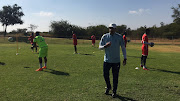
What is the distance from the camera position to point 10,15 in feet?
195

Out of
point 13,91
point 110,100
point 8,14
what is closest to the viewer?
point 110,100

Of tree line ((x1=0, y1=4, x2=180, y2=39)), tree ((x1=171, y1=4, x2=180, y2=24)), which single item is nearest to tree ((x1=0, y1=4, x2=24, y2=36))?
tree line ((x1=0, y1=4, x2=180, y2=39))

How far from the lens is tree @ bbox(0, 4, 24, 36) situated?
58906mm

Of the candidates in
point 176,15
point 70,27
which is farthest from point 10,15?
point 176,15

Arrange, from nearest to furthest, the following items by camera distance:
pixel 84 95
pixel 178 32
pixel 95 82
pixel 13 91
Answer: pixel 84 95 < pixel 13 91 < pixel 95 82 < pixel 178 32

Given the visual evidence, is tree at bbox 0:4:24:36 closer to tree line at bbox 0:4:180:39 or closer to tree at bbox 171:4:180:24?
tree line at bbox 0:4:180:39

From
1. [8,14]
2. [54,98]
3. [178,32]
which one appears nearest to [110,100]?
[54,98]

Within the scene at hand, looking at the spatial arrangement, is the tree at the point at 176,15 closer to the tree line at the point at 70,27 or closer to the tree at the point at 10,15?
the tree line at the point at 70,27

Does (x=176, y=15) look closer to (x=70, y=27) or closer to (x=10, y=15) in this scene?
(x=70, y=27)

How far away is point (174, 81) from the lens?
6.29 metres

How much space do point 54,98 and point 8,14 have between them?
6487 centimetres

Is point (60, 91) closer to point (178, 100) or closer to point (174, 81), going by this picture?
point (178, 100)

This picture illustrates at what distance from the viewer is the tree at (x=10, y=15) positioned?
58.9 meters

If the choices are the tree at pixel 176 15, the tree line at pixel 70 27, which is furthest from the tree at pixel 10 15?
the tree at pixel 176 15
